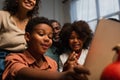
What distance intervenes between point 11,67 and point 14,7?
0.79 m

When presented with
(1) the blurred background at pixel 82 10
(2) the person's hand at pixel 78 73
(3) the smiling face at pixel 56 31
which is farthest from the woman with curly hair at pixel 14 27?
(1) the blurred background at pixel 82 10

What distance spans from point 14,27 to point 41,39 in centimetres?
50

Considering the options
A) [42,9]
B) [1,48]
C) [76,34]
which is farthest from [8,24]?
[42,9]

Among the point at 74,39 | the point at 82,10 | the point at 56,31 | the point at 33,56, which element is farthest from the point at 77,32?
the point at 82,10

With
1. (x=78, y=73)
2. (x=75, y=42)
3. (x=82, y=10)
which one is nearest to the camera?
(x=78, y=73)

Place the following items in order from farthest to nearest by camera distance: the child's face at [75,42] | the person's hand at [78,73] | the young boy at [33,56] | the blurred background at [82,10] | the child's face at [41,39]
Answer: the blurred background at [82,10] → the child's face at [75,42] → the child's face at [41,39] → the young boy at [33,56] → the person's hand at [78,73]

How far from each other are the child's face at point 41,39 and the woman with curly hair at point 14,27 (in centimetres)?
34

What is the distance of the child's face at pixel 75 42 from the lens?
1.28m

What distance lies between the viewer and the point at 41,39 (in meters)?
0.85

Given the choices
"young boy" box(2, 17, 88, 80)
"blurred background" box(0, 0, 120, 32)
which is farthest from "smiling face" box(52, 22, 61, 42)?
"blurred background" box(0, 0, 120, 32)

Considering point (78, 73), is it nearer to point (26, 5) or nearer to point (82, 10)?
point (26, 5)

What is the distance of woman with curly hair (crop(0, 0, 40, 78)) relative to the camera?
1282 mm

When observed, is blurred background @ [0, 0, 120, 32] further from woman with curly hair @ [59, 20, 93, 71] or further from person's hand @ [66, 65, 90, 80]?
person's hand @ [66, 65, 90, 80]

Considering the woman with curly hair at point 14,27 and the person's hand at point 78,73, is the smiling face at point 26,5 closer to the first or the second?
the woman with curly hair at point 14,27
